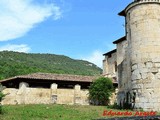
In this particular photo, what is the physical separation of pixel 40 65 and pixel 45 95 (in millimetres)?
36876

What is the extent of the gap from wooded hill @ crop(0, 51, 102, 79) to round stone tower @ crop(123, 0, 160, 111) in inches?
1117

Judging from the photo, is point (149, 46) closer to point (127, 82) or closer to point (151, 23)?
point (151, 23)

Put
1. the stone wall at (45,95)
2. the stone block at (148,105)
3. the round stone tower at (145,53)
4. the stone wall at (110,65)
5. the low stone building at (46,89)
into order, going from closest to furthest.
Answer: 1. the stone block at (148,105)
2. the round stone tower at (145,53)
3. the stone wall at (45,95)
4. the low stone building at (46,89)
5. the stone wall at (110,65)

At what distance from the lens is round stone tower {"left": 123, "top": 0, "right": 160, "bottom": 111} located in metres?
22.7

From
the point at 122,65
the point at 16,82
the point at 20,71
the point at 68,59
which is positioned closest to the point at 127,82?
the point at 122,65

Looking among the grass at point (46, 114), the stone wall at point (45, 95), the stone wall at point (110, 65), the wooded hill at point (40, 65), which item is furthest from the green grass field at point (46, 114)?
the wooded hill at point (40, 65)

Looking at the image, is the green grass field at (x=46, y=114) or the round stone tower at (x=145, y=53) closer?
the green grass field at (x=46, y=114)

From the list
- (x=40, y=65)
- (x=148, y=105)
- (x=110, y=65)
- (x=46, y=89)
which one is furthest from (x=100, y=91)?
(x=40, y=65)

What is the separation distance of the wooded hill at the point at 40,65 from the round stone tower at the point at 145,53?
1117 inches

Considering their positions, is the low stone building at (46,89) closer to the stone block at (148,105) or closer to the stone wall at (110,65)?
the stone wall at (110,65)

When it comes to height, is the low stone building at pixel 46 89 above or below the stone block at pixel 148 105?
above

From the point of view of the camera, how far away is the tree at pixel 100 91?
100ft

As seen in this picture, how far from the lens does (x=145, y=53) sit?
23.5 meters

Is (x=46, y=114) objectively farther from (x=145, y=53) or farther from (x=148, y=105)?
(x=145, y=53)
